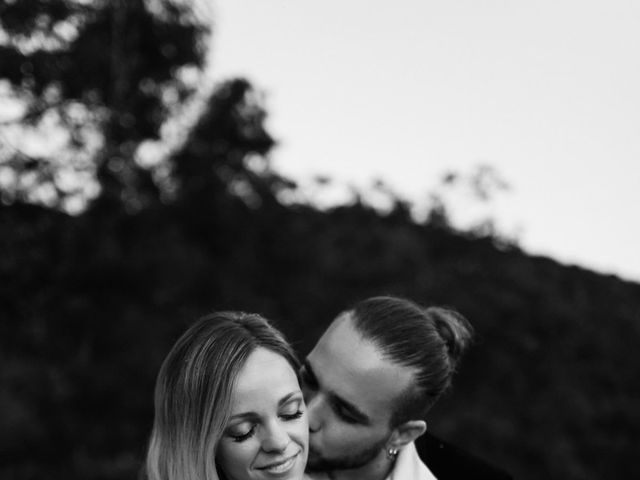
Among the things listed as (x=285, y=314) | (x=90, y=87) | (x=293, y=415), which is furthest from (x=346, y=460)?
(x=285, y=314)

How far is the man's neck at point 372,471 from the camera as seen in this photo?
253 centimetres

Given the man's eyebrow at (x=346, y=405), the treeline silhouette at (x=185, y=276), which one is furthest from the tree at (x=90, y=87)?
→ the man's eyebrow at (x=346, y=405)

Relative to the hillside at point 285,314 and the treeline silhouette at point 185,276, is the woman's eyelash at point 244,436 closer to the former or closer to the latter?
the treeline silhouette at point 185,276

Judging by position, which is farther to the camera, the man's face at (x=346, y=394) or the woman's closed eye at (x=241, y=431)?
the man's face at (x=346, y=394)

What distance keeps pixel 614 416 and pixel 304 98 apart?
7.25 meters

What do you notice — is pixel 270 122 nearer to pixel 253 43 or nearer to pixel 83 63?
pixel 253 43

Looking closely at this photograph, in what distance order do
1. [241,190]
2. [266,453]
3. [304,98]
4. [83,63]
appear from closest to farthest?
[266,453]
[83,63]
[304,98]
[241,190]

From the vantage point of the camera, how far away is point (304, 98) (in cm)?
898

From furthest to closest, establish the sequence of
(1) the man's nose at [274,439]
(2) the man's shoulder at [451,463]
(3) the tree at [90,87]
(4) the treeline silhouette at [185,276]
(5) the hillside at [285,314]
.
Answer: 1. (5) the hillside at [285,314]
2. (4) the treeline silhouette at [185,276]
3. (3) the tree at [90,87]
4. (2) the man's shoulder at [451,463]
5. (1) the man's nose at [274,439]

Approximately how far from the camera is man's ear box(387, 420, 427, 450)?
2.48 m

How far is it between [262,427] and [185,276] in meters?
8.40

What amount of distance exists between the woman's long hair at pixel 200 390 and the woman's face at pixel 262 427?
0.10ft

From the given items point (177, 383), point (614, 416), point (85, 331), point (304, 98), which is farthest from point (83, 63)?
point (614, 416)

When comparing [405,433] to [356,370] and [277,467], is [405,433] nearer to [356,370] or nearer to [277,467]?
[356,370]
